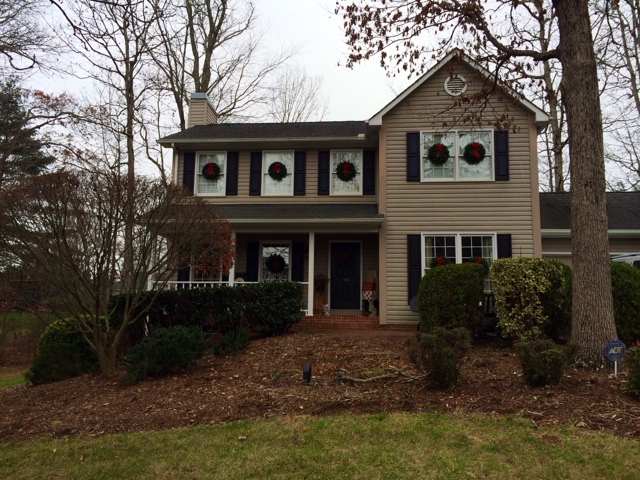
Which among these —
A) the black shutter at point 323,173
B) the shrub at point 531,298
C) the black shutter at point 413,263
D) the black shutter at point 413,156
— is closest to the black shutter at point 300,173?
the black shutter at point 323,173

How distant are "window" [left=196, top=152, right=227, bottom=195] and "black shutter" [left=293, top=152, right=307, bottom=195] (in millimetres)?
2080

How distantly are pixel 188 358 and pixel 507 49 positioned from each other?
6815 millimetres

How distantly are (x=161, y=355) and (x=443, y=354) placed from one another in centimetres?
398

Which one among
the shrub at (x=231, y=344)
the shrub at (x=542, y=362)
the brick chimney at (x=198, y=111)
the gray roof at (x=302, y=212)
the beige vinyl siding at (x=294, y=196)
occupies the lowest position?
the shrub at (x=231, y=344)

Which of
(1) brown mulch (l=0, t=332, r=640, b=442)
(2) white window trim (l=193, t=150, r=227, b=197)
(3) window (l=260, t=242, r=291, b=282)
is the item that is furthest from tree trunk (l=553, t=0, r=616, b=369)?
(2) white window trim (l=193, t=150, r=227, b=197)

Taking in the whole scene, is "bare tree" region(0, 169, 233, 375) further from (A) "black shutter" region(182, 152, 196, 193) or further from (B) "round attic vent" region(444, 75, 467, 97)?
(B) "round attic vent" region(444, 75, 467, 97)

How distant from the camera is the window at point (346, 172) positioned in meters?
13.4

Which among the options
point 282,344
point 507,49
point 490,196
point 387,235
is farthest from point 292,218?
point 507,49

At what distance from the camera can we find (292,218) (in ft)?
38.9

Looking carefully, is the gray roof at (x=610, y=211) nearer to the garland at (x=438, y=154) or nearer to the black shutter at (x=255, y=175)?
the garland at (x=438, y=154)

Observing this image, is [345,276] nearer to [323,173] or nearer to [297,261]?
[297,261]

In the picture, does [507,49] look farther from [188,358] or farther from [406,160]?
[188,358]

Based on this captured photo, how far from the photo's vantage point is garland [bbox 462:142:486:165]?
39.0 ft

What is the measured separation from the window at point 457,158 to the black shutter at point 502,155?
15 centimetres
